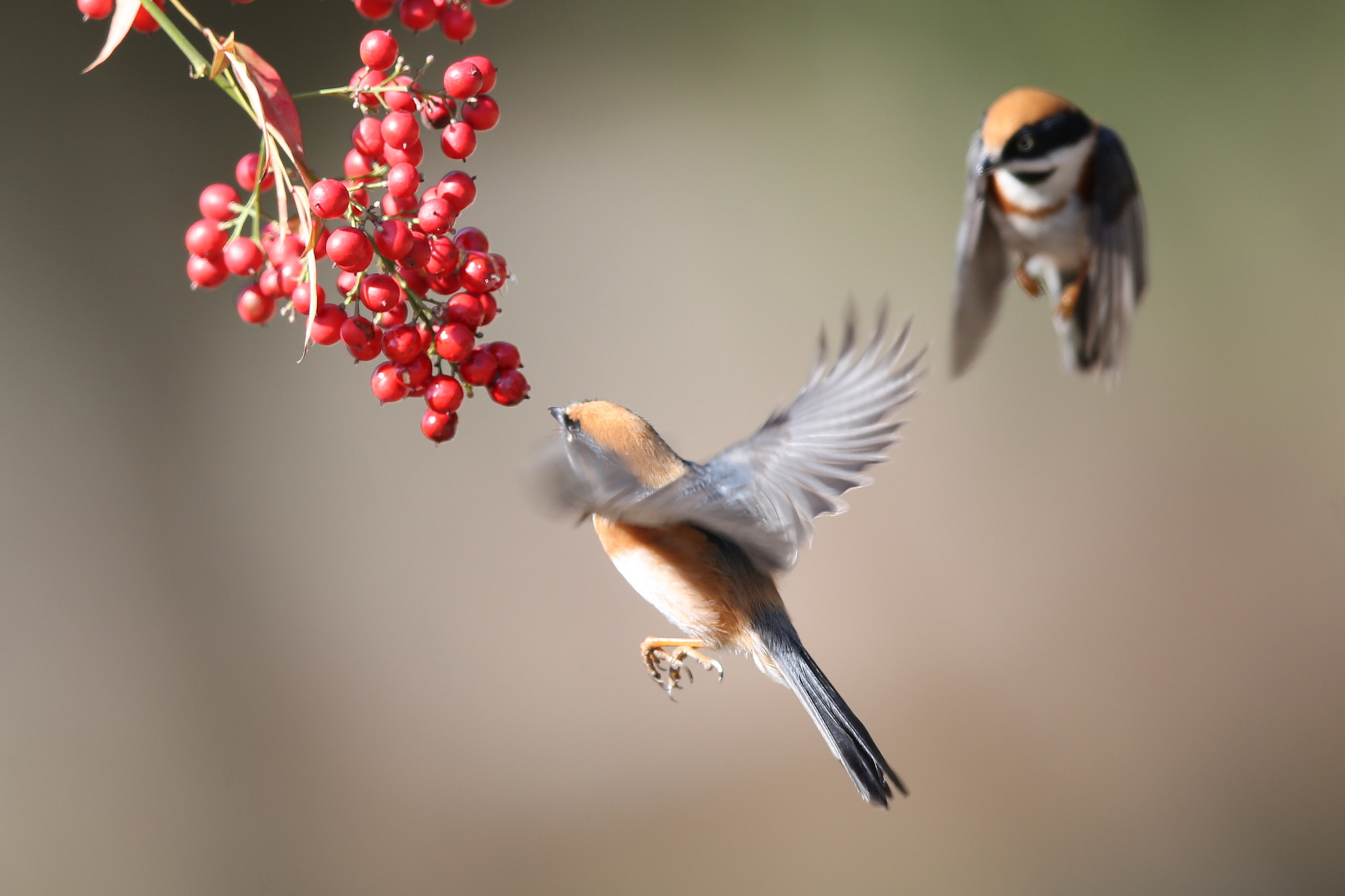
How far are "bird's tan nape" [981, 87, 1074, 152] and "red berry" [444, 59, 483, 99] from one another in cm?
54

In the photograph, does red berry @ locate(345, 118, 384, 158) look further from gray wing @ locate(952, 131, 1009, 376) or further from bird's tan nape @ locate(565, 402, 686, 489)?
gray wing @ locate(952, 131, 1009, 376)

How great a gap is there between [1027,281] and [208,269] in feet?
3.24

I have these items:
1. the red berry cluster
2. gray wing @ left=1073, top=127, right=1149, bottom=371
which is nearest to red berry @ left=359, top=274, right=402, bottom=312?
the red berry cluster

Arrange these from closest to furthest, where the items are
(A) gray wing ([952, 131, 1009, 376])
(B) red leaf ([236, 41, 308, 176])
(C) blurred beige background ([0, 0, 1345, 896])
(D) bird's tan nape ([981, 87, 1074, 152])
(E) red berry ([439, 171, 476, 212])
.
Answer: (B) red leaf ([236, 41, 308, 176]), (E) red berry ([439, 171, 476, 212]), (D) bird's tan nape ([981, 87, 1074, 152]), (A) gray wing ([952, 131, 1009, 376]), (C) blurred beige background ([0, 0, 1345, 896])

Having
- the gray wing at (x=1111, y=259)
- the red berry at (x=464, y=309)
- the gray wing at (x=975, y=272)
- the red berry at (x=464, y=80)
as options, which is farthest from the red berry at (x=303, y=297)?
the gray wing at (x=1111, y=259)

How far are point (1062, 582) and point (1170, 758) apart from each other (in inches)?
26.8

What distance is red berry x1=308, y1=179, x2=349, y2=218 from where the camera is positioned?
2.28 ft

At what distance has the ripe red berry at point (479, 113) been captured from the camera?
0.85m

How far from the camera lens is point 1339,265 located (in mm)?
3461

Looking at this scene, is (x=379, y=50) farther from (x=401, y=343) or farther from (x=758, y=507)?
(x=758, y=507)

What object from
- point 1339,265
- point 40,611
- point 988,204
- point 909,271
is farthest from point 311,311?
point 1339,265

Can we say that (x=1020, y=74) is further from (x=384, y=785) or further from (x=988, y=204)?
(x=384, y=785)

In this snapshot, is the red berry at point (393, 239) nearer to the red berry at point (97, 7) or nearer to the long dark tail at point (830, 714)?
the red berry at point (97, 7)

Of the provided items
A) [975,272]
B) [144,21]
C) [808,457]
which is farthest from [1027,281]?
[144,21]
